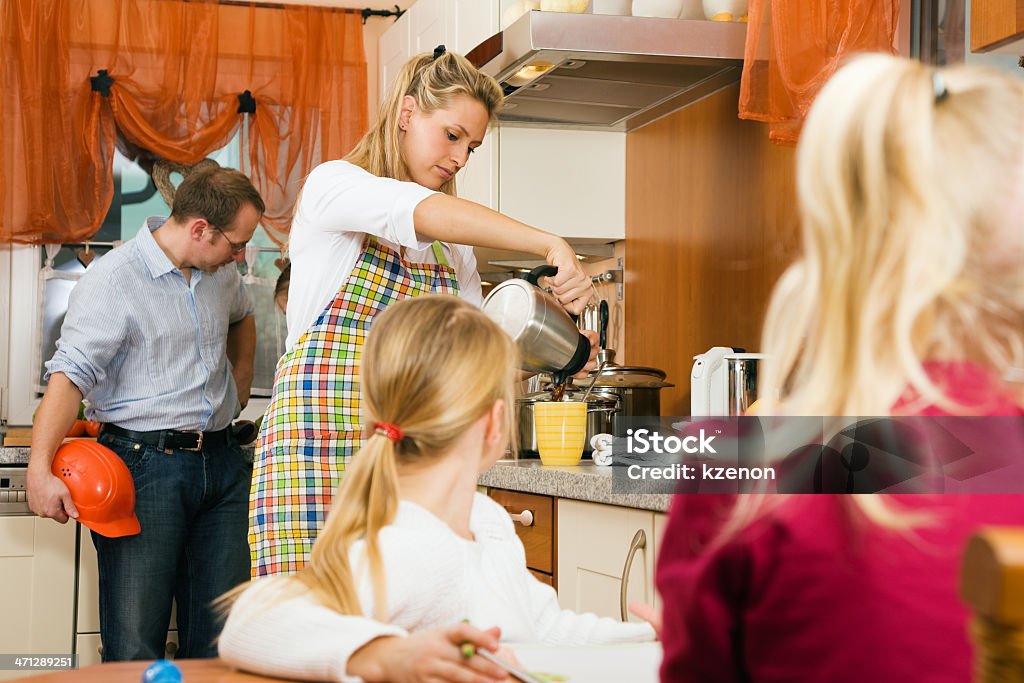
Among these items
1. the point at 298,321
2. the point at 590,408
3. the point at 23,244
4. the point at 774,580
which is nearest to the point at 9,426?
the point at 23,244

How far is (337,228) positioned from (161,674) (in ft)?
3.11

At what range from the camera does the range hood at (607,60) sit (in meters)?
2.31

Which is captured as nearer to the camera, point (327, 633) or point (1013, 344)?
point (1013, 344)

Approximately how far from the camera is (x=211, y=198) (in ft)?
8.71

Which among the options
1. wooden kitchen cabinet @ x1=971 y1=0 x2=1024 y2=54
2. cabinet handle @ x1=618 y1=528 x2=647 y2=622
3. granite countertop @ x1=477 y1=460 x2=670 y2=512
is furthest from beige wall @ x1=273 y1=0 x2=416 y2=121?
wooden kitchen cabinet @ x1=971 y1=0 x2=1024 y2=54

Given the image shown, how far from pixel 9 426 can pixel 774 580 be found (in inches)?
144

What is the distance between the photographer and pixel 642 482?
1802mm

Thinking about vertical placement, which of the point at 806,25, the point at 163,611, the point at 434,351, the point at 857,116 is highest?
the point at 806,25

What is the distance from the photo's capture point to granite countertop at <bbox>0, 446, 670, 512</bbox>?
69.1 inches

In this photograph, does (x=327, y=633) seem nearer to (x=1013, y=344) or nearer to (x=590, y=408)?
(x=1013, y=344)

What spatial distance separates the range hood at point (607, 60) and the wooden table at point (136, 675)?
1.73m

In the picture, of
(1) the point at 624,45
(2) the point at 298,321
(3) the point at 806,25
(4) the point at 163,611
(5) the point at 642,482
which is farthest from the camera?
(4) the point at 163,611

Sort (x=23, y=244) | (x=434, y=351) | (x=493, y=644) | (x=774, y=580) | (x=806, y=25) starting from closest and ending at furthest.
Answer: (x=774, y=580)
(x=493, y=644)
(x=434, y=351)
(x=806, y=25)
(x=23, y=244)
